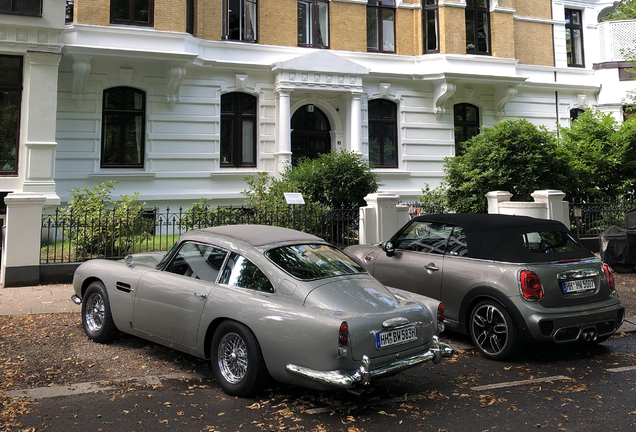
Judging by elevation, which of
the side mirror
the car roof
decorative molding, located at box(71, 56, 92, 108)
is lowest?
the side mirror

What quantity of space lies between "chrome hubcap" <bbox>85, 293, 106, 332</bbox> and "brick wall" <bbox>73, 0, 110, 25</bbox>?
11.0 metres

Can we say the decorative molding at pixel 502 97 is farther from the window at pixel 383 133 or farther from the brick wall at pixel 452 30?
the window at pixel 383 133

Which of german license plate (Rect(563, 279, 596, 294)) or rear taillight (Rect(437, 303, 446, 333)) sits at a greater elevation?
german license plate (Rect(563, 279, 596, 294))

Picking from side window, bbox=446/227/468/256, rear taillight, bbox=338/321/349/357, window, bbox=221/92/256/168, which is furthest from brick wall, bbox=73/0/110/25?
rear taillight, bbox=338/321/349/357

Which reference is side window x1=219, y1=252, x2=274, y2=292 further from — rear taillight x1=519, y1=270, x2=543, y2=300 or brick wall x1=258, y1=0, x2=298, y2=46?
brick wall x1=258, y1=0, x2=298, y2=46

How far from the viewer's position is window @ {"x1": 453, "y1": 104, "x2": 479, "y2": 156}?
20.3 m

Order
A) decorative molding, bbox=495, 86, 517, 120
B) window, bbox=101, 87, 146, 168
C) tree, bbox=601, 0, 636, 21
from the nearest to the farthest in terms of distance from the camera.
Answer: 1. window, bbox=101, 87, 146, 168
2. decorative molding, bbox=495, 86, 517, 120
3. tree, bbox=601, 0, 636, 21

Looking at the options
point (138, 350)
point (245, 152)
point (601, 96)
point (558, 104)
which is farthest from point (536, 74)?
point (138, 350)

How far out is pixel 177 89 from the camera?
1612 cm

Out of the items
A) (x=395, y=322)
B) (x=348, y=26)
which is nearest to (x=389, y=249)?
(x=395, y=322)

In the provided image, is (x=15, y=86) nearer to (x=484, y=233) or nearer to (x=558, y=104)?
(x=484, y=233)

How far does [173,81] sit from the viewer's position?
15688mm

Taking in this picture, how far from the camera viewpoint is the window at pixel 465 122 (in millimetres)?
20297

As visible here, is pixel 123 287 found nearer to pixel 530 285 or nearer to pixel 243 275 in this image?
pixel 243 275
